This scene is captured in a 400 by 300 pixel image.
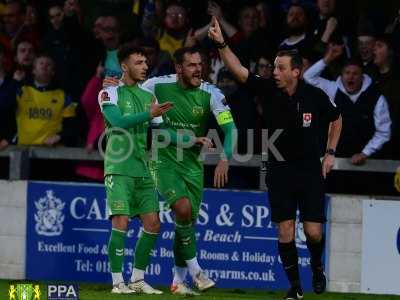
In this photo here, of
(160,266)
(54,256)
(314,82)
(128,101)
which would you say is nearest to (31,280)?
(54,256)

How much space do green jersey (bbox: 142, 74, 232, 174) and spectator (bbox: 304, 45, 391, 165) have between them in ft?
5.43

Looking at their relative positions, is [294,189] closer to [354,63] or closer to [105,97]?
[105,97]

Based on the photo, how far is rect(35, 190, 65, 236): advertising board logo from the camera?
13.8 metres

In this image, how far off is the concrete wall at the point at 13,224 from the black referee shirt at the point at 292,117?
10.9 ft

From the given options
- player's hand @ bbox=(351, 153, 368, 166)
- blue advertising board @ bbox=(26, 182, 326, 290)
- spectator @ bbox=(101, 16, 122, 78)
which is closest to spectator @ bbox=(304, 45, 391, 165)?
player's hand @ bbox=(351, 153, 368, 166)

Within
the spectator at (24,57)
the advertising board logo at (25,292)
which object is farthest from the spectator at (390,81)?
the advertising board logo at (25,292)

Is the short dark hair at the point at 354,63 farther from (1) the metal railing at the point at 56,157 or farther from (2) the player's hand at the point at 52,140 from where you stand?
(2) the player's hand at the point at 52,140

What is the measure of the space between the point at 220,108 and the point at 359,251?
7.07ft

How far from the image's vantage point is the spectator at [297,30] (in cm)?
1409

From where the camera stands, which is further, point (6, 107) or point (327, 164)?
point (6, 107)

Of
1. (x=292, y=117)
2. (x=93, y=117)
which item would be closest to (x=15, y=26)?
(x=93, y=117)

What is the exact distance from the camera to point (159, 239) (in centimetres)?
1364

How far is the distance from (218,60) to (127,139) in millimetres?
2682

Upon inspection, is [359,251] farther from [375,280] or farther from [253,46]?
[253,46]
